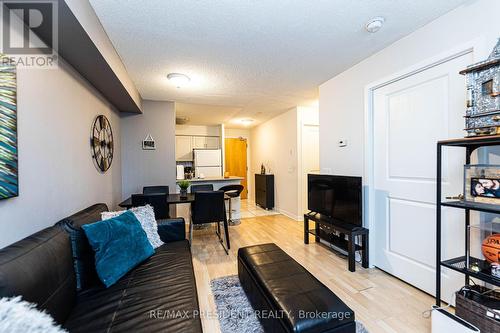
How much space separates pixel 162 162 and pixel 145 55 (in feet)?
6.91

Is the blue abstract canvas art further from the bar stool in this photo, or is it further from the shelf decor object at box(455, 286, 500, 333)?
the bar stool

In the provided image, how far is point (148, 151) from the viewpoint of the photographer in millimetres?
3965

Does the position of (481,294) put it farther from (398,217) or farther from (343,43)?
(343,43)

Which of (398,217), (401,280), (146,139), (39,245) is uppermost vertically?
(146,139)

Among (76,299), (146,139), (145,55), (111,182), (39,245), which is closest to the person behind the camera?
(39,245)

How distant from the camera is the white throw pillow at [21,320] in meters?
0.63

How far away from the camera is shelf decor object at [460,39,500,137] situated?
4.24 ft

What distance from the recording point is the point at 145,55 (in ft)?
7.69

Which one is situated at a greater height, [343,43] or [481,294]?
[343,43]

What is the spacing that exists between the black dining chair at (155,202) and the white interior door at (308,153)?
9.32 feet

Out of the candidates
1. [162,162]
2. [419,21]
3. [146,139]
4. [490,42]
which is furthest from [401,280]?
[146,139]

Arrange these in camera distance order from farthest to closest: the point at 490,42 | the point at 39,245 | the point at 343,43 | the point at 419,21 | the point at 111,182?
the point at 111,182, the point at 343,43, the point at 419,21, the point at 490,42, the point at 39,245

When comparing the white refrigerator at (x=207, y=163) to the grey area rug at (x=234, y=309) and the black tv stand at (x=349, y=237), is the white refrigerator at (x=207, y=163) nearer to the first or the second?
the black tv stand at (x=349, y=237)

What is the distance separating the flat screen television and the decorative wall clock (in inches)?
115
